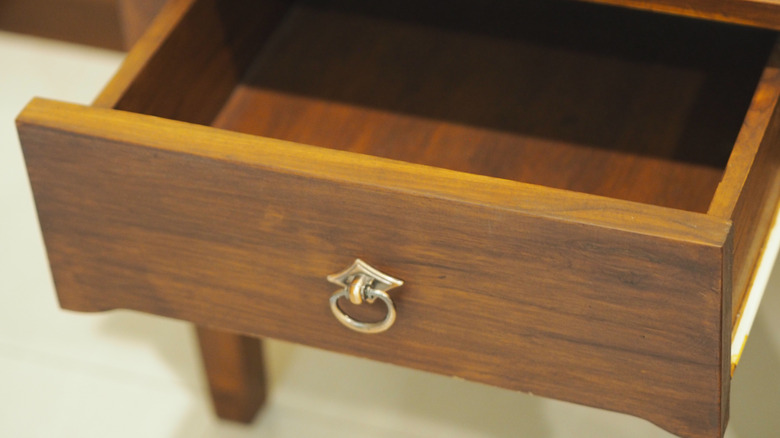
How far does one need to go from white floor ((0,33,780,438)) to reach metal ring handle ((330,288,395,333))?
0.36 metres

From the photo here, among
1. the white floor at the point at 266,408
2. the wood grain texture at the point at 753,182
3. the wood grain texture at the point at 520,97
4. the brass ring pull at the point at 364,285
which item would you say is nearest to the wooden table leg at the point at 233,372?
the white floor at the point at 266,408

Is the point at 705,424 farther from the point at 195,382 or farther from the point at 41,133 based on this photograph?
the point at 195,382

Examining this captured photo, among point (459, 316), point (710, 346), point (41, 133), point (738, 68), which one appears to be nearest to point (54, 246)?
point (41, 133)

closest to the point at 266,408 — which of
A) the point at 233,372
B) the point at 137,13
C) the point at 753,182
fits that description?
the point at 233,372

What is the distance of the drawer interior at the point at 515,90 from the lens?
0.77 m

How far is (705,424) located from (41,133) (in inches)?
15.1

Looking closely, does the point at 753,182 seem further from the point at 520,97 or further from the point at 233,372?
the point at 233,372

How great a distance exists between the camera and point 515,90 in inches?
32.6

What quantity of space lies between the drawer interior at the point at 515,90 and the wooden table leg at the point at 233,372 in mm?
195

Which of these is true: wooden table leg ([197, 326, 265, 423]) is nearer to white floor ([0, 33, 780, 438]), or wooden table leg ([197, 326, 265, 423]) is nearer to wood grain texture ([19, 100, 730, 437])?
white floor ([0, 33, 780, 438])

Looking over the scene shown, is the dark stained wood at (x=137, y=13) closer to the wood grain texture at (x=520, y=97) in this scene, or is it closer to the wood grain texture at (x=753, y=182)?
the wood grain texture at (x=520, y=97)

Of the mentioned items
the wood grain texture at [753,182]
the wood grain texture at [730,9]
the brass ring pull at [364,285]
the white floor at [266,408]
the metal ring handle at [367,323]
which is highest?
the wood grain texture at [730,9]

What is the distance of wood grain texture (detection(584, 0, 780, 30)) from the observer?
593 millimetres

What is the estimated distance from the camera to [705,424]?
587mm
